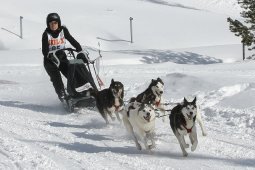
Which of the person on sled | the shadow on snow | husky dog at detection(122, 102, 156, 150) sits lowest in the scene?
the shadow on snow

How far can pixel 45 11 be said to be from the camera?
3059 centimetres

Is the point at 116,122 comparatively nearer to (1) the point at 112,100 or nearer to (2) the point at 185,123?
(1) the point at 112,100

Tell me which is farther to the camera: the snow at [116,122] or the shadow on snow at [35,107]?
the shadow on snow at [35,107]

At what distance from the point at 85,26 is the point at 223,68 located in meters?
14.2

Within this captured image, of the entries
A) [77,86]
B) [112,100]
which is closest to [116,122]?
[112,100]

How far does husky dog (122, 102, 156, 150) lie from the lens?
22.0 feet

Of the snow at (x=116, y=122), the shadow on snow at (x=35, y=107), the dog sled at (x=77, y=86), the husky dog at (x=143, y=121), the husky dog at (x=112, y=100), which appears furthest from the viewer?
the shadow on snow at (x=35, y=107)

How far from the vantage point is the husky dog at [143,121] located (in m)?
6.71

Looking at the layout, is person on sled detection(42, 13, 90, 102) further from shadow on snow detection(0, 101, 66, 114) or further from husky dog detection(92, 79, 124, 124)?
husky dog detection(92, 79, 124, 124)

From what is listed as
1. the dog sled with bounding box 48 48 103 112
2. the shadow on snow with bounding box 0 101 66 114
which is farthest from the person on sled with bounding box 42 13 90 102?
the shadow on snow with bounding box 0 101 66 114

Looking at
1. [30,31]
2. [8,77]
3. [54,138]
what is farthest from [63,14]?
[54,138]

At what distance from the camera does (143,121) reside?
266 inches

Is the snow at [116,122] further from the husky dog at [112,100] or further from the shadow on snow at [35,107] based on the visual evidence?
the husky dog at [112,100]

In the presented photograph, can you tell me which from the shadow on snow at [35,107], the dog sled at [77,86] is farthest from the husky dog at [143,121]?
the shadow on snow at [35,107]
